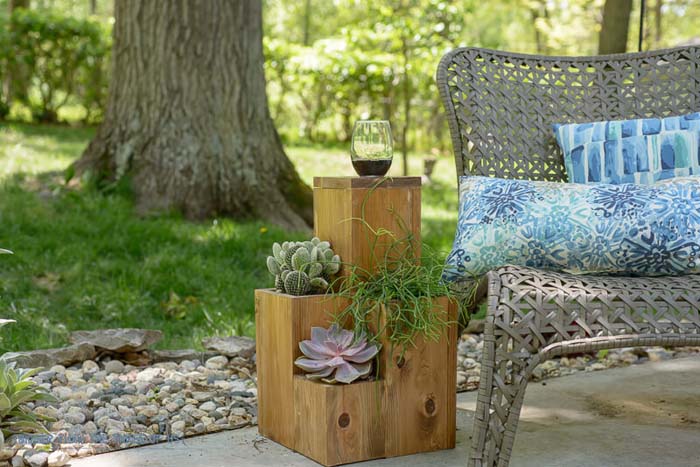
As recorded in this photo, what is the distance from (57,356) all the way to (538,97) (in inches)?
65.1

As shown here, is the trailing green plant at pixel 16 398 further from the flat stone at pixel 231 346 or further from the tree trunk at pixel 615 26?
the tree trunk at pixel 615 26

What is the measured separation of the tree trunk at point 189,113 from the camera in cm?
406

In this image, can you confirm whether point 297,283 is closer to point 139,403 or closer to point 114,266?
point 139,403

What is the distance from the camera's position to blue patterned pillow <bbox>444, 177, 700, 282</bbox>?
80.0 inches

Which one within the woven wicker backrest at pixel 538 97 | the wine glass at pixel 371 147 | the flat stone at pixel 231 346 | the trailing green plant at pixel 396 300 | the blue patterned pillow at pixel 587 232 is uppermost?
the woven wicker backrest at pixel 538 97

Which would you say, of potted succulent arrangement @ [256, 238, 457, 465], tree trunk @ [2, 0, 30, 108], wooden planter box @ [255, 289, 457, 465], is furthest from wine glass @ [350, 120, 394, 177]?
tree trunk @ [2, 0, 30, 108]

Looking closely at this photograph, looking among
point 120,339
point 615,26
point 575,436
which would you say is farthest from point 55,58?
point 575,436

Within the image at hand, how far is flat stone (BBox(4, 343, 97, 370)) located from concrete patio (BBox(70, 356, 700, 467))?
2.19 ft

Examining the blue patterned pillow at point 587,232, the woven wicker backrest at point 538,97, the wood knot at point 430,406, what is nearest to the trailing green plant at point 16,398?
the wood knot at point 430,406

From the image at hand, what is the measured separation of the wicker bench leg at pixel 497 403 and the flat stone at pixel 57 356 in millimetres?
1410

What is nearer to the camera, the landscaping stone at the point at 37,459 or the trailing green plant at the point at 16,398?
the landscaping stone at the point at 37,459

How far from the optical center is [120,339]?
2695 mm

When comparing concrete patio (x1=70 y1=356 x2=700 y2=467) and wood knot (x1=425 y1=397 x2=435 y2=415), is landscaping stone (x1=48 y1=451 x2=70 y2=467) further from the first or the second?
wood knot (x1=425 y1=397 x2=435 y2=415)

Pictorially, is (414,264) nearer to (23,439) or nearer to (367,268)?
(367,268)
